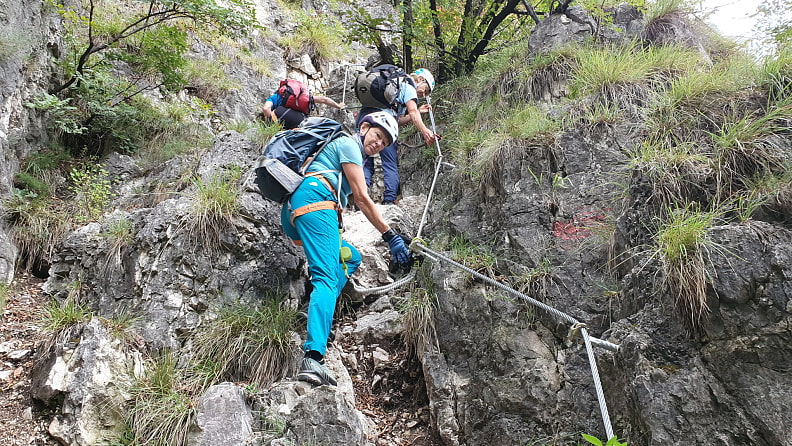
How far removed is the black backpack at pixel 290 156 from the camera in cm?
367

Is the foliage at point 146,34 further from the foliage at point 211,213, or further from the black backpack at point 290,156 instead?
the black backpack at point 290,156

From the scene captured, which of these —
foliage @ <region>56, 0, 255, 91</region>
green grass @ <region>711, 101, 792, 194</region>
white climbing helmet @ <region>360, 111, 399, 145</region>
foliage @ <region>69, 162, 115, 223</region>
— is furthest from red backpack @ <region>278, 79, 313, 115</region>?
green grass @ <region>711, 101, 792, 194</region>

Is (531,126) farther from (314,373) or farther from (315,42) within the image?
(315,42)

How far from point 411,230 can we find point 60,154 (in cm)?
514

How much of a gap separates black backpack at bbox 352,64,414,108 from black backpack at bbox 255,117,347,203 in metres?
1.91

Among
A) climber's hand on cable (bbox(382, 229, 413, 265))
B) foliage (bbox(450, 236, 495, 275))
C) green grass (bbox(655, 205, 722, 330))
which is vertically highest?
green grass (bbox(655, 205, 722, 330))

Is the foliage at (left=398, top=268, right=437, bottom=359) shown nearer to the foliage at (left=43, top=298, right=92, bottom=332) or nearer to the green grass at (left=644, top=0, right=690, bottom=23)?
the foliage at (left=43, top=298, right=92, bottom=332)

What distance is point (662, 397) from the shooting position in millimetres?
2436

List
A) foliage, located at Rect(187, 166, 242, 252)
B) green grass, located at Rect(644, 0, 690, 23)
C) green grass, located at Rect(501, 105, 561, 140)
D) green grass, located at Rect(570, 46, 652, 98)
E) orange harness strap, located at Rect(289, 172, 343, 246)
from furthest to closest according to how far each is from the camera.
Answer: green grass, located at Rect(644, 0, 690, 23)
green grass, located at Rect(570, 46, 652, 98)
green grass, located at Rect(501, 105, 561, 140)
foliage, located at Rect(187, 166, 242, 252)
orange harness strap, located at Rect(289, 172, 343, 246)

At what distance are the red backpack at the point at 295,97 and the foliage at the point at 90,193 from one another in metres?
2.81

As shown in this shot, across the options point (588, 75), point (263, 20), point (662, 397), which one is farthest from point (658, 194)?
point (263, 20)

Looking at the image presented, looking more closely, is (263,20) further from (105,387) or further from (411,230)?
(105,387)

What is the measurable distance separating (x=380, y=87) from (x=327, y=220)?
2.89m

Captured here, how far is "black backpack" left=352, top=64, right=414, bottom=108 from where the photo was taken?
586cm
